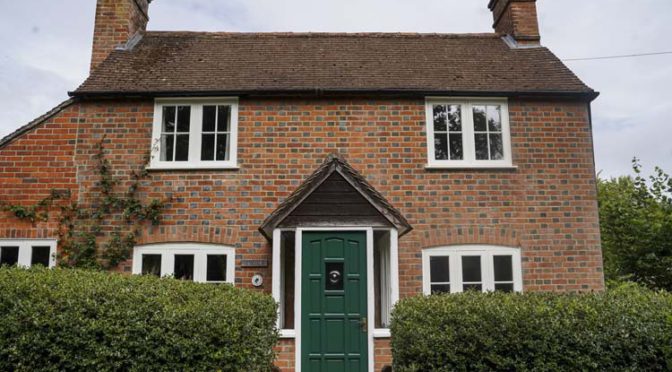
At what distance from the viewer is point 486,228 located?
9195 mm

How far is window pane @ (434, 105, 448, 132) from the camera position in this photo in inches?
387

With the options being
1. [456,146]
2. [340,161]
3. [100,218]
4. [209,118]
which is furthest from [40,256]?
[456,146]

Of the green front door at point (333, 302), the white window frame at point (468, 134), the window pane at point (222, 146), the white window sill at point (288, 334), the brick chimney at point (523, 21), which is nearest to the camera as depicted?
the green front door at point (333, 302)

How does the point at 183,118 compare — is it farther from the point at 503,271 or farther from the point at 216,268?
the point at 503,271

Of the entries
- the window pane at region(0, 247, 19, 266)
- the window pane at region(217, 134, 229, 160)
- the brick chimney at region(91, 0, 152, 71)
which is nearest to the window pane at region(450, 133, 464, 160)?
the window pane at region(217, 134, 229, 160)

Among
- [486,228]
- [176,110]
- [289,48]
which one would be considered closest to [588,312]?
[486,228]

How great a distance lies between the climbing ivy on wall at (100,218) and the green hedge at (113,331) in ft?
11.9

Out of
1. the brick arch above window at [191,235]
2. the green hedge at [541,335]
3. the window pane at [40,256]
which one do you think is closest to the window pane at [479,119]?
the green hedge at [541,335]

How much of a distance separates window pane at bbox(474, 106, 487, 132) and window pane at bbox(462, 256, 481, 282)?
8.39 ft

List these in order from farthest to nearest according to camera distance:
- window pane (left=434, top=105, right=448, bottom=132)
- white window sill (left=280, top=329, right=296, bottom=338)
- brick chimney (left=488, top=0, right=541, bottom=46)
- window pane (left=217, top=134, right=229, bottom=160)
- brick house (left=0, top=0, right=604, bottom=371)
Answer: brick chimney (left=488, top=0, right=541, bottom=46), window pane (left=434, top=105, right=448, bottom=132), window pane (left=217, top=134, right=229, bottom=160), brick house (left=0, top=0, right=604, bottom=371), white window sill (left=280, top=329, right=296, bottom=338)

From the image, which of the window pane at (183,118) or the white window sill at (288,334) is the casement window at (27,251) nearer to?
the window pane at (183,118)

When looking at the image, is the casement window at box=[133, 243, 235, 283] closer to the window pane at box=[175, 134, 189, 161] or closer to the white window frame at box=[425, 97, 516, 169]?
the window pane at box=[175, 134, 189, 161]

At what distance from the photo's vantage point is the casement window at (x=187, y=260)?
9.05m

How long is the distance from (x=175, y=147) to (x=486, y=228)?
6120mm
